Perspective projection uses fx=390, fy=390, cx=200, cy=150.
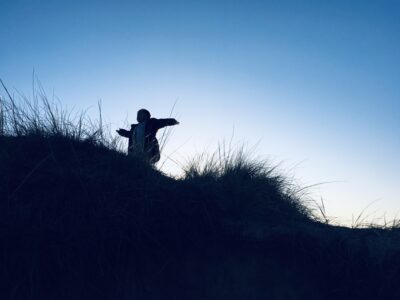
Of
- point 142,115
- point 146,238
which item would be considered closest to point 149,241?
point 146,238

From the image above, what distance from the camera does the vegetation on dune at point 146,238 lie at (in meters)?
2.85

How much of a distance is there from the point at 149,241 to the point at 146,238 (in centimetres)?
4

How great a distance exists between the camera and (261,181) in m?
4.50

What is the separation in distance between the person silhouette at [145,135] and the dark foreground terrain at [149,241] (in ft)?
1.35

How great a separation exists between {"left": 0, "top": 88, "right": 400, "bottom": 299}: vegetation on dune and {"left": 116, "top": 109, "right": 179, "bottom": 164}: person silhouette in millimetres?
369

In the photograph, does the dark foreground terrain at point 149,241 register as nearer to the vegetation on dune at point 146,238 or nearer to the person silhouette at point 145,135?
the vegetation on dune at point 146,238

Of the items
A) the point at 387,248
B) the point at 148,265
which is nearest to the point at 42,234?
the point at 148,265

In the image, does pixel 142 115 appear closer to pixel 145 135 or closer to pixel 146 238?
pixel 145 135

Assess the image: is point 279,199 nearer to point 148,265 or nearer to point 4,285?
point 148,265

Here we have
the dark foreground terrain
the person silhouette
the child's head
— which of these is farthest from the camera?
the child's head

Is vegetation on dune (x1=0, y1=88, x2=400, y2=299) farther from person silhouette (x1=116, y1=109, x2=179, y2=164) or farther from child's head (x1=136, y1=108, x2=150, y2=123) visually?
child's head (x1=136, y1=108, x2=150, y2=123)

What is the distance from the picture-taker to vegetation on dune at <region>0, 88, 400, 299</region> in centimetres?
285

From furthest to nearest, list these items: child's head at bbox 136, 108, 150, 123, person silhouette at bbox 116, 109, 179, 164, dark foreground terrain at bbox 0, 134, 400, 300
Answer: child's head at bbox 136, 108, 150, 123 < person silhouette at bbox 116, 109, 179, 164 < dark foreground terrain at bbox 0, 134, 400, 300

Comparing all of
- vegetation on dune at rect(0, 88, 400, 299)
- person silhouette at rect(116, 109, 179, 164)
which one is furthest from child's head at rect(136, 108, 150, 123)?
vegetation on dune at rect(0, 88, 400, 299)
